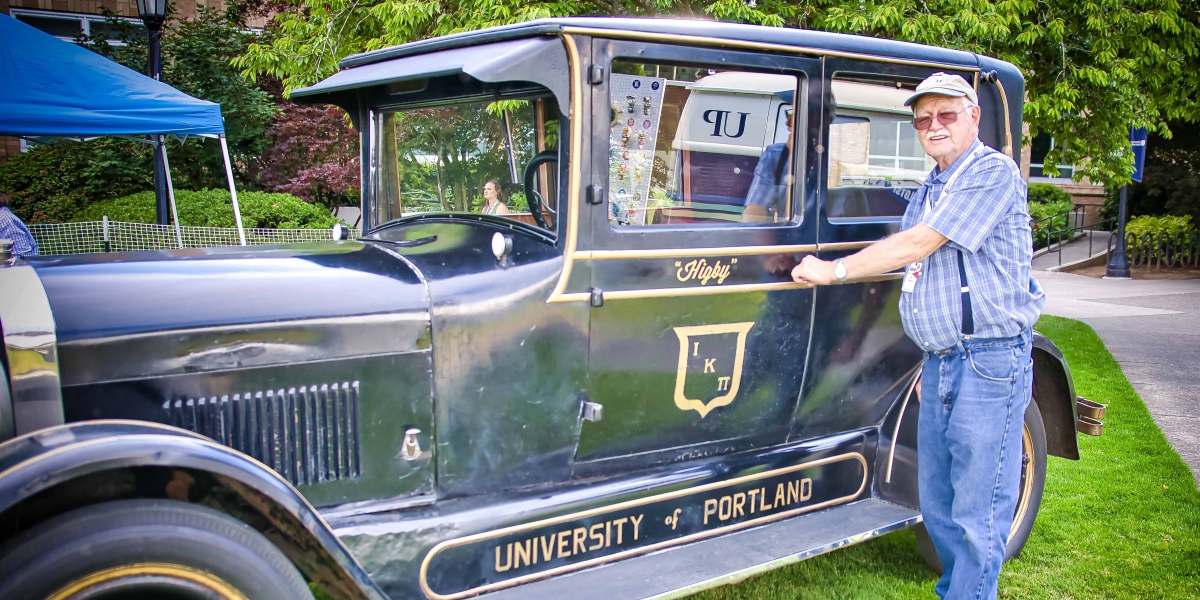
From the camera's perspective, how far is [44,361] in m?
2.04

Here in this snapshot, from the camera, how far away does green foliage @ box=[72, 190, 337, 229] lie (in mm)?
11055

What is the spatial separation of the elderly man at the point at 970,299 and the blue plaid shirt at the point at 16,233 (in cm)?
697

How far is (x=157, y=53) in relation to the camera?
359 inches

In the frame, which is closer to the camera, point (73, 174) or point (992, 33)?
point (992, 33)

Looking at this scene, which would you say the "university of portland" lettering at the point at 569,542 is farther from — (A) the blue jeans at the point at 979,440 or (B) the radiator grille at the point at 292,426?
(A) the blue jeans at the point at 979,440

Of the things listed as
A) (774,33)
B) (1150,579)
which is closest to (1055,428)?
(1150,579)

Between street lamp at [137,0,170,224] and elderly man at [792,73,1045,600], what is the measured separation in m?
8.13

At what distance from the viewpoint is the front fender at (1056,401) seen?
386cm

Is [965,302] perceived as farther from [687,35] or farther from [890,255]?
[687,35]

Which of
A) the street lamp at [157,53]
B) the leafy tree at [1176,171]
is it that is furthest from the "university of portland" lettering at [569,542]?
the leafy tree at [1176,171]

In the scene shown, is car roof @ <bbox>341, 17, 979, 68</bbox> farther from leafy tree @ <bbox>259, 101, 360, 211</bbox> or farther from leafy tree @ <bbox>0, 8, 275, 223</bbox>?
leafy tree @ <bbox>0, 8, 275, 223</bbox>

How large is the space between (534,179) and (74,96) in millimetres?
6834

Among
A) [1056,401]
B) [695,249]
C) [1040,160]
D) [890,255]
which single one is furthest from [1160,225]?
[695,249]

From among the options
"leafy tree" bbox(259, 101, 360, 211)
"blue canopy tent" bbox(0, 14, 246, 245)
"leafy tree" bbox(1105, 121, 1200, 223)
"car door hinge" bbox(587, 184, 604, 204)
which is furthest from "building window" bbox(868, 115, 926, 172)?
"leafy tree" bbox(1105, 121, 1200, 223)
